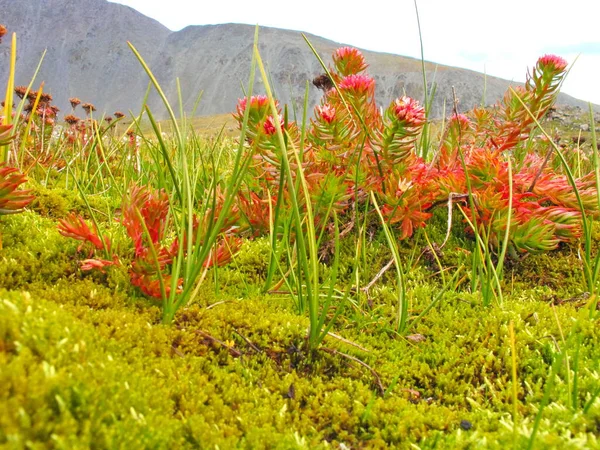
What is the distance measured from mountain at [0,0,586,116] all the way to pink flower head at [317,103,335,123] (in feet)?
415

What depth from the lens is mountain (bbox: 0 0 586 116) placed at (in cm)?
13225

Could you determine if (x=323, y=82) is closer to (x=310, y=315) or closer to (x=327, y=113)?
(x=327, y=113)

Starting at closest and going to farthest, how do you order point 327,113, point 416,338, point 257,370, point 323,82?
1. point 257,370
2. point 416,338
3. point 327,113
4. point 323,82

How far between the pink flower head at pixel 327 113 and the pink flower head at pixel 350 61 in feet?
2.20

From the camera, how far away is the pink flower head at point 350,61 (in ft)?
9.64

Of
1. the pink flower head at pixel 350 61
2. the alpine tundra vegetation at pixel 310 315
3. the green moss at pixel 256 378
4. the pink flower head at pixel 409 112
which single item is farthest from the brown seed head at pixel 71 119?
the pink flower head at pixel 409 112

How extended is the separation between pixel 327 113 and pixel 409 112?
0.47 metres

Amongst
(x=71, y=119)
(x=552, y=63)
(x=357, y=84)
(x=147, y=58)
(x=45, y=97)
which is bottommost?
(x=71, y=119)

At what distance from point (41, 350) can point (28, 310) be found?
15 cm

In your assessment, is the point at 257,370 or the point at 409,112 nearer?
the point at 257,370

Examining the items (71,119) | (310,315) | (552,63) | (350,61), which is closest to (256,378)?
(310,315)

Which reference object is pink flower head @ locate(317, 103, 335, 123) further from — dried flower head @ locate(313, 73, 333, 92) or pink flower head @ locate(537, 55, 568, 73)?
pink flower head @ locate(537, 55, 568, 73)

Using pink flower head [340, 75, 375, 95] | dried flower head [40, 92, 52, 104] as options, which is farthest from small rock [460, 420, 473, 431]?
dried flower head [40, 92, 52, 104]

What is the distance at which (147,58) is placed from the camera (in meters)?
156
